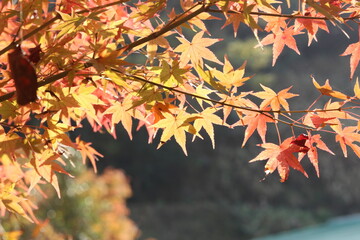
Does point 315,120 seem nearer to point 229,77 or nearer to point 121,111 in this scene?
point 229,77

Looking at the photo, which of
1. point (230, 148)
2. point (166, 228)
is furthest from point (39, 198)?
point (230, 148)

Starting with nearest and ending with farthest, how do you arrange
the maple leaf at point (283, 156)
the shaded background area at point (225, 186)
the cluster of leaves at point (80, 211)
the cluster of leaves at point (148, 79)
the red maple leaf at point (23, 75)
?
the red maple leaf at point (23, 75) < the cluster of leaves at point (148, 79) < the maple leaf at point (283, 156) < the cluster of leaves at point (80, 211) < the shaded background area at point (225, 186)

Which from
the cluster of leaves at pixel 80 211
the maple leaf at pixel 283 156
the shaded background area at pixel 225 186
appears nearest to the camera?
the maple leaf at pixel 283 156

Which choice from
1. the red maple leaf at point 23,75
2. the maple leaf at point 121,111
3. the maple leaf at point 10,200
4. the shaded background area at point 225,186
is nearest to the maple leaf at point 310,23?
the maple leaf at point 121,111

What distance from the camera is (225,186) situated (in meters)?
9.47

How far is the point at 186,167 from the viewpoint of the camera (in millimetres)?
9594

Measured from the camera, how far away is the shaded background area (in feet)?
28.0

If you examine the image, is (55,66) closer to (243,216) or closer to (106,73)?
(106,73)

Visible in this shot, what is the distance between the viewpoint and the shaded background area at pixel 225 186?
Answer: 854 cm

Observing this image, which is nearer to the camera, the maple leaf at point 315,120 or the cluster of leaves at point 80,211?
the maple leaf at point 315,120

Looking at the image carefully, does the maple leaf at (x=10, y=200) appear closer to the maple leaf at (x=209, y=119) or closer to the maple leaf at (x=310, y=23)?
the maple leaf at (x=209, y=119)

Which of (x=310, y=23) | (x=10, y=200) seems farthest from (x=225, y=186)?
(x=310, y=23)

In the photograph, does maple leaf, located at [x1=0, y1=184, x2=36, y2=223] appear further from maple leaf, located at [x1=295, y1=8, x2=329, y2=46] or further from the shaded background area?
the shaded background area

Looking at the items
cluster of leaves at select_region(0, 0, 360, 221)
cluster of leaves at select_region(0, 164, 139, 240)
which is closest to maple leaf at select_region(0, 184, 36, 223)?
cluster of leaves at select_region(0, 0, 360, 221)
